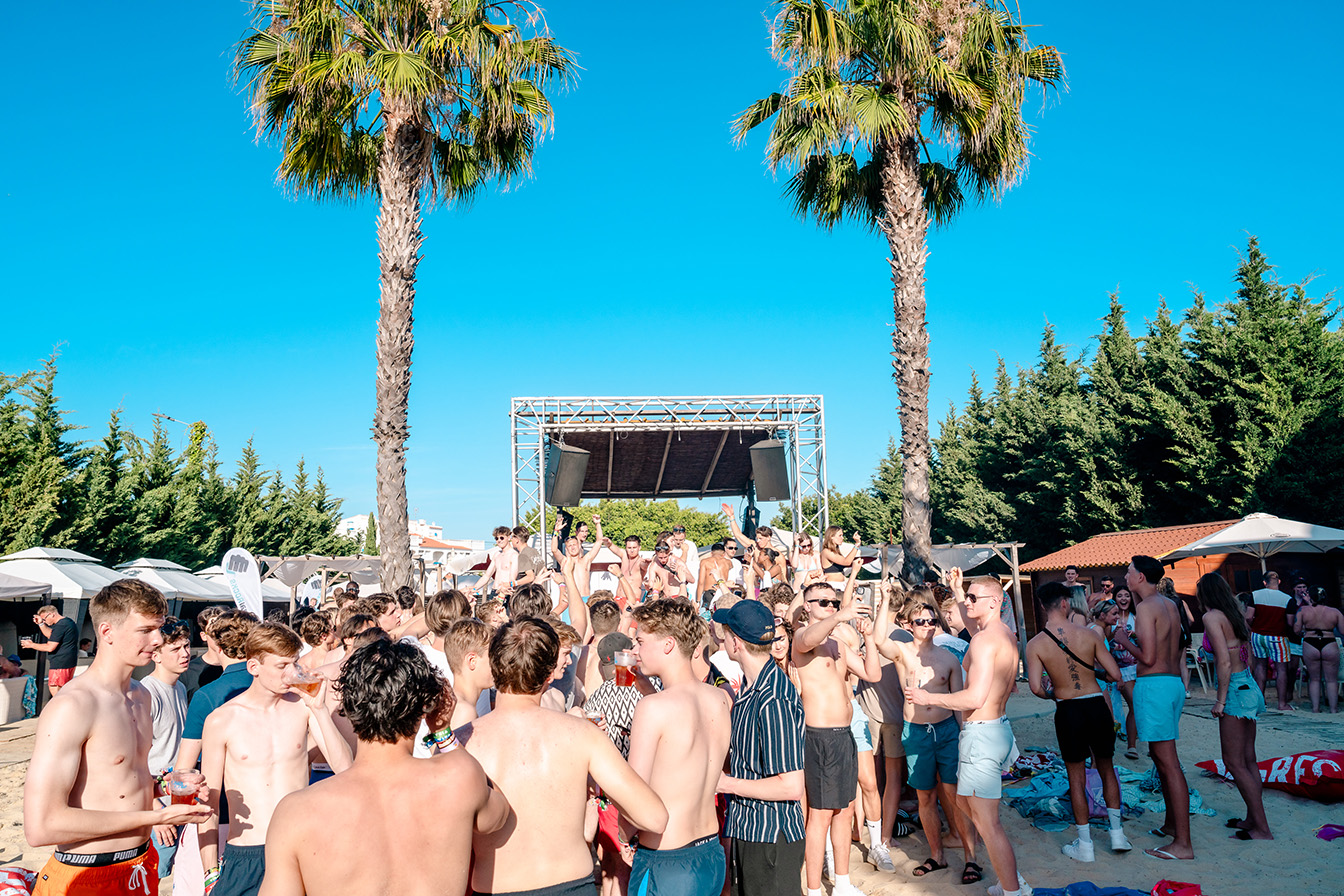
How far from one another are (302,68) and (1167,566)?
17.1 meters

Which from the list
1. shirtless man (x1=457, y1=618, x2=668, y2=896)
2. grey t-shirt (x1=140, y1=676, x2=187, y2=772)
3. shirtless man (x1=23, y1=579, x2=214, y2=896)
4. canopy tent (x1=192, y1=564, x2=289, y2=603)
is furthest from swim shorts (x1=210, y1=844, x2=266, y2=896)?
canopy tent (x1=192, y1=564, x2=289, y2=603)

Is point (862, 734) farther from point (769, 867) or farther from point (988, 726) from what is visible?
point (769, 867)

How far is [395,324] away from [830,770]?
6880 mm

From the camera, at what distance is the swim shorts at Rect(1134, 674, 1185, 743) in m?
5.47

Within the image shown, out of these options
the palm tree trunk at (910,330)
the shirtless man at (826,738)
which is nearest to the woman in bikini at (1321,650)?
the palm tree trunk at (910,330)

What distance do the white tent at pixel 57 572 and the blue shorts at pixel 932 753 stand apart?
495 inches

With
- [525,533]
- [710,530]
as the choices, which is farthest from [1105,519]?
[710,530]

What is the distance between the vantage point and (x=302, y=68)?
9.35 metres

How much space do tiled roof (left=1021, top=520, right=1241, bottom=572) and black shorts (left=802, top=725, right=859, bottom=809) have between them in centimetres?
1266

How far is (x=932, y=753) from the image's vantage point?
543cm

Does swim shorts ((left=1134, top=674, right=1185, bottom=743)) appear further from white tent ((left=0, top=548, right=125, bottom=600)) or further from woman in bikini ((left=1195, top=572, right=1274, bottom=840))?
white tent ((left=0, top=548, right=125, bottom=600))

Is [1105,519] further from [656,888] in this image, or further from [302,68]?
[656,888]

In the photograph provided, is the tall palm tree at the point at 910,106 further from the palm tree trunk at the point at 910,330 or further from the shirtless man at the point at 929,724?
the shirtless man at the point at 929,724

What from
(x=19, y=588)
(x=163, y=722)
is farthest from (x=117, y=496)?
(x=163, y=722)
